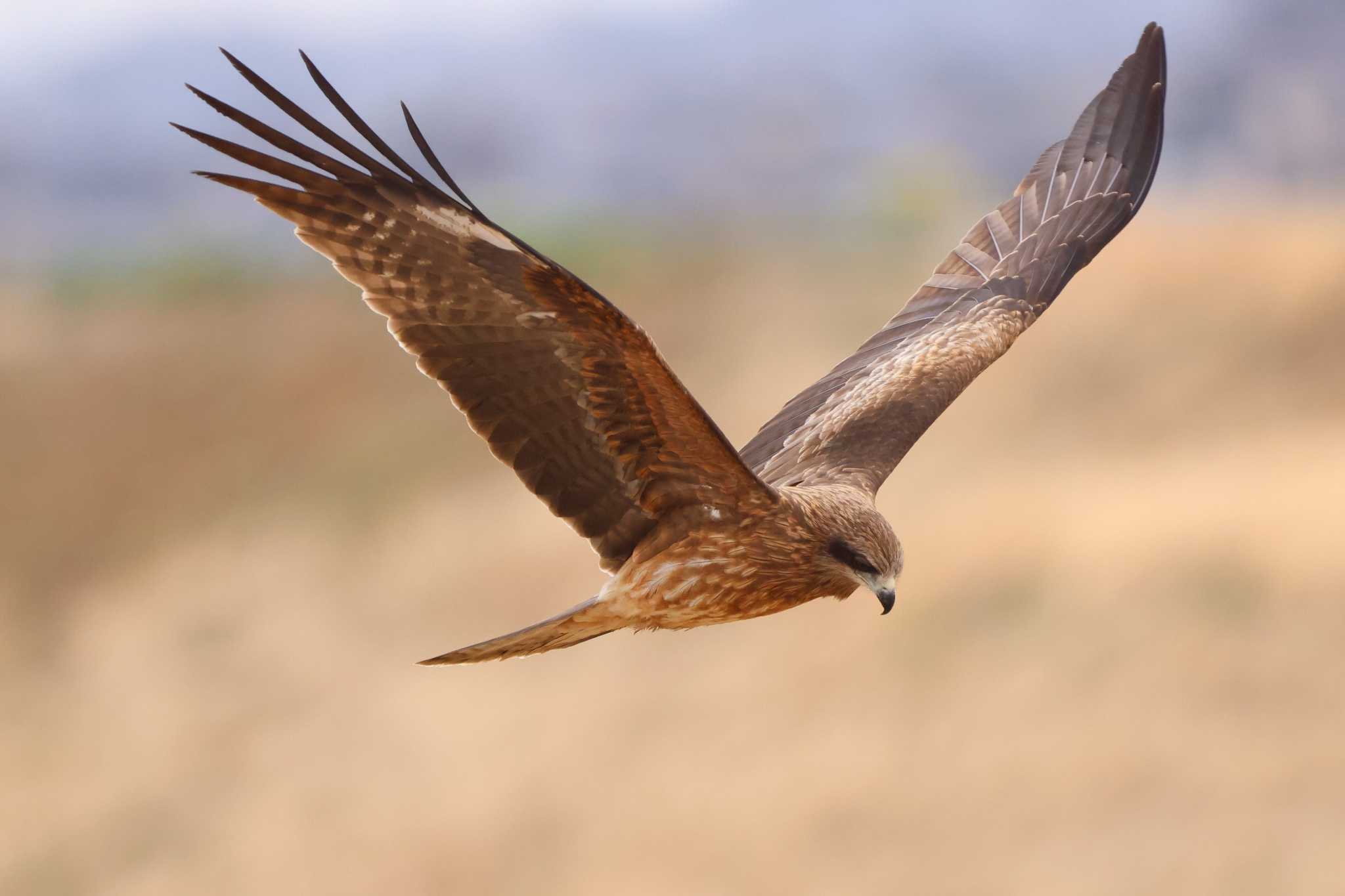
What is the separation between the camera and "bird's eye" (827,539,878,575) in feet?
17.6

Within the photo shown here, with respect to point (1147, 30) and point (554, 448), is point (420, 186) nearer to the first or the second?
point (554, 448)

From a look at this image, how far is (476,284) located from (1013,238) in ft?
12.6

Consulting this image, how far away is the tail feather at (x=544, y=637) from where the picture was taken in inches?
203

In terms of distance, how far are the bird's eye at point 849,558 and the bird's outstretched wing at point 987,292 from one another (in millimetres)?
1138

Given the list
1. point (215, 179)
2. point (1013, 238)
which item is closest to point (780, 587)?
point (215, 179)

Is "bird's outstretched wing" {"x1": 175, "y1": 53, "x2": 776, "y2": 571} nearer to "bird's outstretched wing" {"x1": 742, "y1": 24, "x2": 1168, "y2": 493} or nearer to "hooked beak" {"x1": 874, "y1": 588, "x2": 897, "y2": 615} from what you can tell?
"hooked beak" {"x1": 874, "y1": 588, "x2": 897, "y2": 615}

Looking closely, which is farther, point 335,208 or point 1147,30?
point 1147,30

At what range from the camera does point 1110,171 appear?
796 centimetres

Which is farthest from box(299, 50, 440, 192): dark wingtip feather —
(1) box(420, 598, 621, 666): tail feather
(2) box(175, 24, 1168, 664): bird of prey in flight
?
(1) box(420, 598, 621, 666): tail feather

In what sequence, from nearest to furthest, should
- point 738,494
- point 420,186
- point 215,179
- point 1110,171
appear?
point 215,179 → point 420,186 → point 738,494 → point 1110,171

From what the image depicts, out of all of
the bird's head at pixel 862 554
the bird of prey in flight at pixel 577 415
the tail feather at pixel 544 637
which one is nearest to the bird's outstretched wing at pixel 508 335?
the bird of prey in flight at pixel 577 415

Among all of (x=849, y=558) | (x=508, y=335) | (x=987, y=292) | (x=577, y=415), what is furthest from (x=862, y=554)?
(x=987, y=292)

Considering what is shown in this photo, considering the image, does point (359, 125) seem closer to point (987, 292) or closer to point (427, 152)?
point (427, 152)

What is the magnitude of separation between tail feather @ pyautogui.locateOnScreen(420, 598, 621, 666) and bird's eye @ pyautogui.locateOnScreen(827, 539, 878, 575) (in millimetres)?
796
